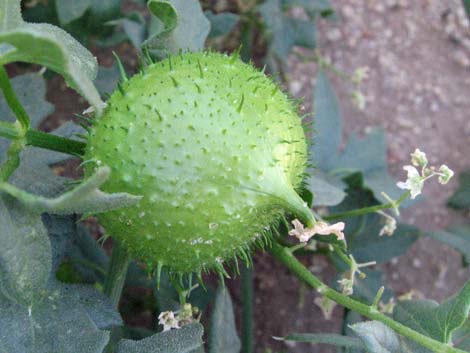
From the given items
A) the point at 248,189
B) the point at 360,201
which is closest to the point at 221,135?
the point at 248,189

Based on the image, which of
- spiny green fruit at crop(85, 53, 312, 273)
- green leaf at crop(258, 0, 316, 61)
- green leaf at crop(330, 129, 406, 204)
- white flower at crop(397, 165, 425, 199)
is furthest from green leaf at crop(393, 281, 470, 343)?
green leaf at crop(258, 0, 316, 61)

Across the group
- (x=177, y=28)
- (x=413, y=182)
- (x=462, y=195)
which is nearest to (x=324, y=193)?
(x=413, y=182)

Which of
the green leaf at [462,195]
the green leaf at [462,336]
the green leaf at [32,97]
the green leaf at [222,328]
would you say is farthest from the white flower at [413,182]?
the green leaf at [462,195]

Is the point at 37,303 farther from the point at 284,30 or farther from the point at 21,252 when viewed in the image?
the point at 284,30

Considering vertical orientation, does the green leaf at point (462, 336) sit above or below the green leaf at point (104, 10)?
below

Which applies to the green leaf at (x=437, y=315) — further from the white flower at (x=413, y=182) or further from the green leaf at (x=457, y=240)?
the green leaf at (x=457, y=240)

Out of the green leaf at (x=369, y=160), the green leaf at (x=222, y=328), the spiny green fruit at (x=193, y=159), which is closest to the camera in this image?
the spiny green fruit at (x=193, y=159)
